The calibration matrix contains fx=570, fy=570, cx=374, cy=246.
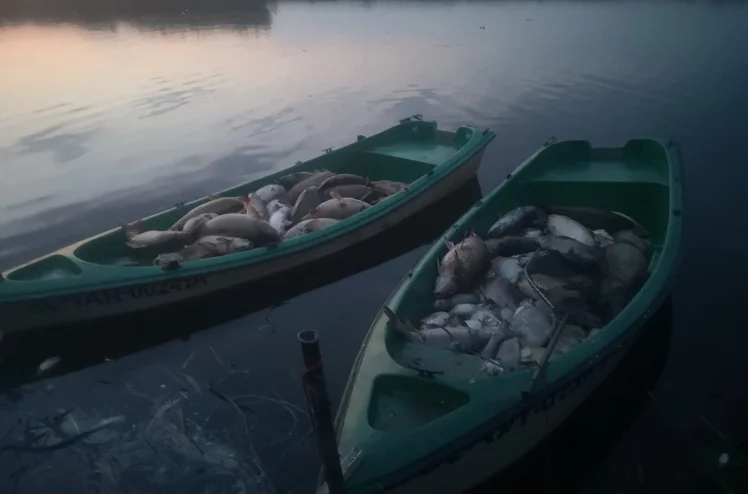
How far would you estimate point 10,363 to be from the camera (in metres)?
9.80

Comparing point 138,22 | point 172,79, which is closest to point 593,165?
point 172,79

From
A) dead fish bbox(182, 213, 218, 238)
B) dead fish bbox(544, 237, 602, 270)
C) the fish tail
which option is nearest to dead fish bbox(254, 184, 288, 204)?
dead fish bbox(182, 213, 218, 238)

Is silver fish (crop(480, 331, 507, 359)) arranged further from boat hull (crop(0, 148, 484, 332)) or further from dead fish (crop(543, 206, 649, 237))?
boat hull (crop(0, 148, 484, 332))

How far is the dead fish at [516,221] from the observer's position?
10.1m

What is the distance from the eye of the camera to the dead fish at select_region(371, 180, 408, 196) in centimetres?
1303

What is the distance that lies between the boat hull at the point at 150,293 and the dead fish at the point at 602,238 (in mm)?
3994

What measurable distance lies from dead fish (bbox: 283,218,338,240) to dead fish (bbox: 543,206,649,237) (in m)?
4.60

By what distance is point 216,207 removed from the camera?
11.6 m

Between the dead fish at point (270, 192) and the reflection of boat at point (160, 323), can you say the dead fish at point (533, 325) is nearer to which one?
the reflection of boat at point (160, 323)

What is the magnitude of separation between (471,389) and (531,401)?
65 centimetres

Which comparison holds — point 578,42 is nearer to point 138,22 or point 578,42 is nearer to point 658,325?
point 658,325

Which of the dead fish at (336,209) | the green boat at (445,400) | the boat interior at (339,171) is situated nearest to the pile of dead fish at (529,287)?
the green boat at (445,400)

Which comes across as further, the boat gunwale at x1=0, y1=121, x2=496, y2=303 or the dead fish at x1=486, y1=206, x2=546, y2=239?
the dead fish at x1=486, y1=206, x2=546, y2=239

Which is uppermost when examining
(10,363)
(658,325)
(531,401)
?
(531,401)
